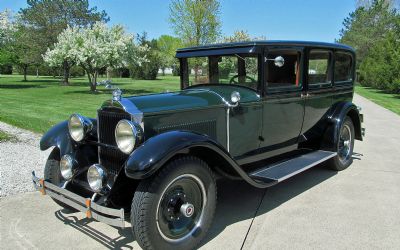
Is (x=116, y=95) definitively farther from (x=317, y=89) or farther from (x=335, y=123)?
(x=335, y=123)

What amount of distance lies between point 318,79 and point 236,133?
6.22 feet

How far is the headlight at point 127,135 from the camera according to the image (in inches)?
128

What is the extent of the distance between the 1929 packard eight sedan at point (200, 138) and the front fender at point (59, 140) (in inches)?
0.5

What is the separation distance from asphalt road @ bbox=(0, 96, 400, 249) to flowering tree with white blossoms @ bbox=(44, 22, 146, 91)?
1656 centimetres

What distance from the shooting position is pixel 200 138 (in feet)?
10.9

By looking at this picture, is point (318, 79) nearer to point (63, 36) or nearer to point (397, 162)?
point (397, 162)

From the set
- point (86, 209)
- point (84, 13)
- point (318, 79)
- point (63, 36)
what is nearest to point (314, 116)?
point (318, 79)

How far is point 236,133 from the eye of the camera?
13.8ft

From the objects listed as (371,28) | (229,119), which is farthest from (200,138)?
(371,28)

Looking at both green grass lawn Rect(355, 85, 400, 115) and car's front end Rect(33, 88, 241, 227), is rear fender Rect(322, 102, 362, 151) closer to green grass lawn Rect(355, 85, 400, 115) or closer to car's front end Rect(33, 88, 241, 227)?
car's front end Rect(33, 88, 241, 227)

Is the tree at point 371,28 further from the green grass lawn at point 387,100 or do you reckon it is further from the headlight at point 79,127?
the headlight at point 79,127

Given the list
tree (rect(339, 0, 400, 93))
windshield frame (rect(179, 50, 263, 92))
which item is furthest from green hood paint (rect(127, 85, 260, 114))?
tree (rect(339, 0, 400, 93))

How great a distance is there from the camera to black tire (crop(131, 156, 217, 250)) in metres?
2.97

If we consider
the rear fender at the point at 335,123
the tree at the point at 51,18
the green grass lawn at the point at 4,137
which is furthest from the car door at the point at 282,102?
the tree at the point at 51,18
